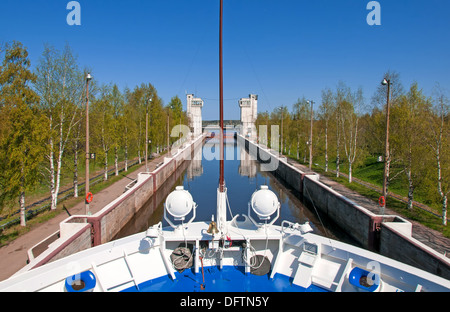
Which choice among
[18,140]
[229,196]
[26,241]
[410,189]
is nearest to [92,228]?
[26,241]

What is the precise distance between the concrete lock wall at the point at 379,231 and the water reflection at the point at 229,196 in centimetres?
82

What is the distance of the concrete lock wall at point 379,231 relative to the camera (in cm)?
780

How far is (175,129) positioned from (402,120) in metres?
39.4

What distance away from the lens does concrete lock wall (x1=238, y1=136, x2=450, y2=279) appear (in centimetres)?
780

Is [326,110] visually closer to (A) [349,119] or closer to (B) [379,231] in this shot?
(A) [349,119]

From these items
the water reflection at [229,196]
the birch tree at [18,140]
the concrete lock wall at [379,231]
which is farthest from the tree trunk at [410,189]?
the birch tree at [18,140]

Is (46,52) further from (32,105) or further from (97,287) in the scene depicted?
(97,287)

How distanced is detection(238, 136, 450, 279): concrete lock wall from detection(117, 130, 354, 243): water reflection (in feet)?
2.70

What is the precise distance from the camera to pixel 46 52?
50.6 ft

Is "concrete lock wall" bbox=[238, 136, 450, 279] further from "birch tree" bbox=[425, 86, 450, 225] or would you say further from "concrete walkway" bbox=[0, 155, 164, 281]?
"concrete walkway" bbox=[0, 155, 164, 281]

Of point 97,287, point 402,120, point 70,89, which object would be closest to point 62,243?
point 97,287

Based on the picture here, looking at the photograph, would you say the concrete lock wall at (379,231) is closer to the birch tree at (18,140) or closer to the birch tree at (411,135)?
the birch tree at (411,135)

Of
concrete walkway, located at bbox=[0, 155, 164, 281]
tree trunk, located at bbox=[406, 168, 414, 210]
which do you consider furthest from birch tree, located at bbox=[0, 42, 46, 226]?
tree trunk, located at bbox=[406, 168, 414, 210]

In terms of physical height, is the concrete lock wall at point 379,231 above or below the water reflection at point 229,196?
above
